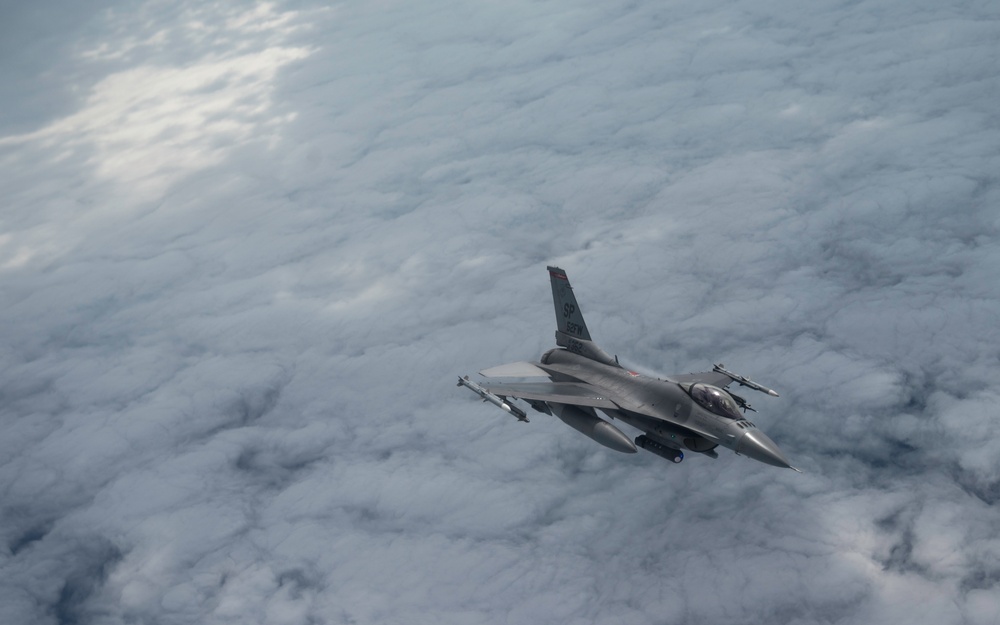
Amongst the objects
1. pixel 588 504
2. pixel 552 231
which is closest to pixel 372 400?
pixel 588 504

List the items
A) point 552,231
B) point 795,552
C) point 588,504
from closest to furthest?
point 795,552
point 588,504
point 552,231

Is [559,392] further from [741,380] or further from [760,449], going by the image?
[760,449]

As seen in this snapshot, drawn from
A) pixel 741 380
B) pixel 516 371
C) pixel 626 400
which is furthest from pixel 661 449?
pixel 516 371

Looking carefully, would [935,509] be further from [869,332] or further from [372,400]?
[372,400]

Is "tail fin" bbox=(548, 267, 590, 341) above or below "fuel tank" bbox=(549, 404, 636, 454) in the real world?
above

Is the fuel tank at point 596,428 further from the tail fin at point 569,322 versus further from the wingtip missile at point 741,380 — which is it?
the wingtip missile at point 741,380

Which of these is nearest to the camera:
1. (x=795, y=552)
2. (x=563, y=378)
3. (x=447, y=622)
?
(x=563, y=378)

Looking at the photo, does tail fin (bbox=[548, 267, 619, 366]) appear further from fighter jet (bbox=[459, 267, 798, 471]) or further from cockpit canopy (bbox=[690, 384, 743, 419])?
cockpit canopy (bbox=[690, 384, 743, 419])

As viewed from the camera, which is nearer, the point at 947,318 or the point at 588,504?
the point at 588,504

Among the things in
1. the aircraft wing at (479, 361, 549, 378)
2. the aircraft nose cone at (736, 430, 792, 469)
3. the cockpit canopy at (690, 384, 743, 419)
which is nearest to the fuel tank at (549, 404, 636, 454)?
the aircraft wing at (479, 361, 549, 378)
